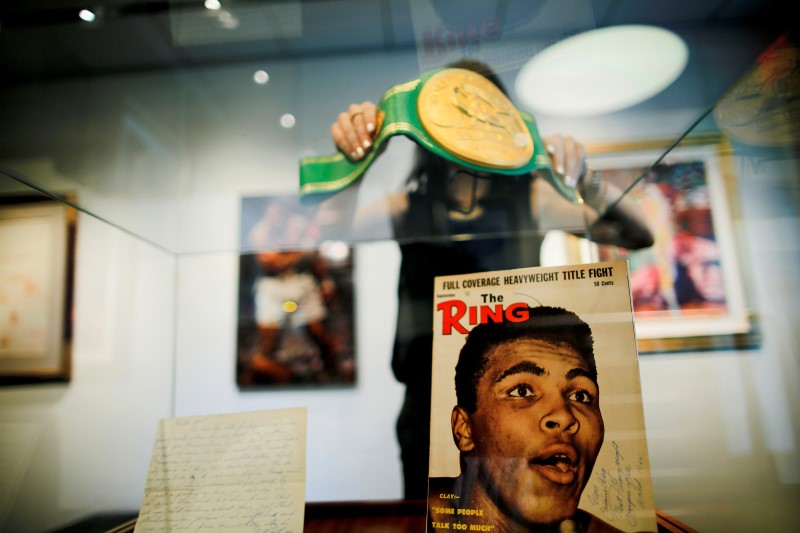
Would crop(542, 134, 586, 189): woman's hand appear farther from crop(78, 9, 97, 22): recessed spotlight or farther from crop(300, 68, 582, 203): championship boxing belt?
crop(78, 9, 97, 22): recessed spotlight

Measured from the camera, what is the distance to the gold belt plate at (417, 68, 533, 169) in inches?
25.6

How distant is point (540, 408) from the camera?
1.58 feet

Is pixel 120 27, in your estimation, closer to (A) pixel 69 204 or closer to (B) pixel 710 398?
(A) pixel 69 204

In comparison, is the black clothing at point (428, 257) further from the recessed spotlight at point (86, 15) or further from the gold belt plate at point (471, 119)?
the recessed spotlight at point (86, 15)

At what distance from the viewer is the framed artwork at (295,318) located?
119 centimetres

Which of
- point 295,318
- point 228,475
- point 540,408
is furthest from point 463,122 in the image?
point 295,318

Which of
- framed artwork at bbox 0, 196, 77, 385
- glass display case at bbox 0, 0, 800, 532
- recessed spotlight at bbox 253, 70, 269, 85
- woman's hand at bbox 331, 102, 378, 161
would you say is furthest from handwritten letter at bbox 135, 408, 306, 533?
recessed spotlight at bbox 253, 70, 269, 85

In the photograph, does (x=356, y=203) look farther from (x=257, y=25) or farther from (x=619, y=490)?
(x=619, y=490)

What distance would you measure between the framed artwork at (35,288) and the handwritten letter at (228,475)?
0.26 meters

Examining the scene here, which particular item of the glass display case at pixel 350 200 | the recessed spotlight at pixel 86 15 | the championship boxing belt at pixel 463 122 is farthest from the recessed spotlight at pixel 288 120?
the recessed spotlight at pixel 86 15

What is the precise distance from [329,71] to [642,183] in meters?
0.57

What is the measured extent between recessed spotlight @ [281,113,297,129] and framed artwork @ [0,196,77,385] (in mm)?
367

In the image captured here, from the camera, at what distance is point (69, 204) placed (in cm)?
77

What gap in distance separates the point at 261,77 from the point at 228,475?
595mm
